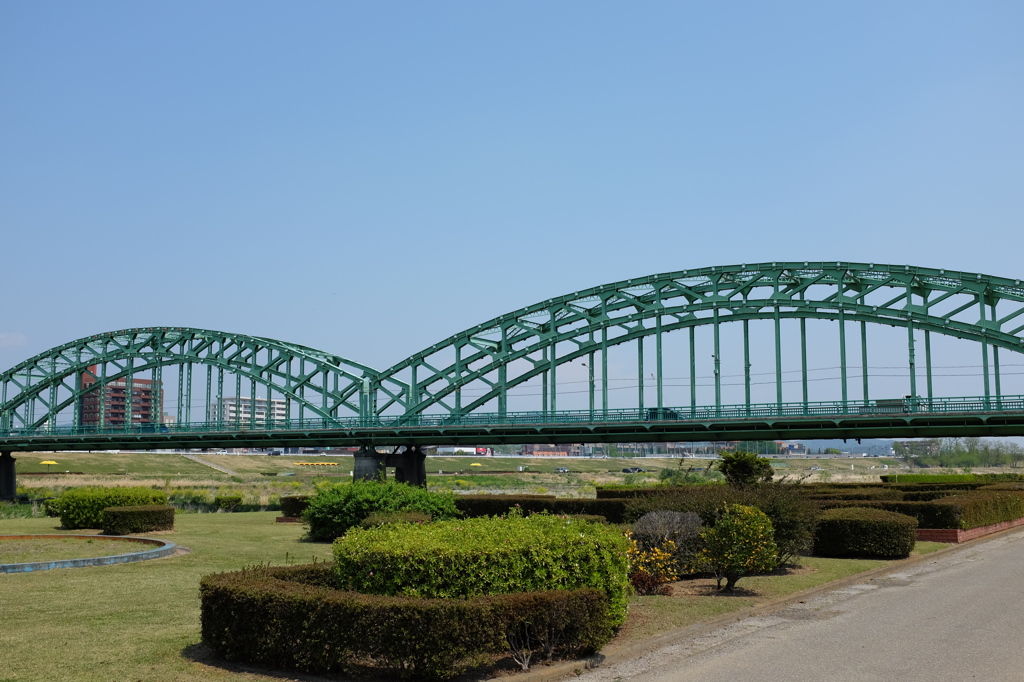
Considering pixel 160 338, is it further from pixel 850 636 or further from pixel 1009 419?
pixel 850 636

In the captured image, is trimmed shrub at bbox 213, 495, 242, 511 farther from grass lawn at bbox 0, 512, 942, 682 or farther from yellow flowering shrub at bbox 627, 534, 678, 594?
yellow flowering shrub at bbox 627, 534, 678, 594

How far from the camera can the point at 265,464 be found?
555 ft

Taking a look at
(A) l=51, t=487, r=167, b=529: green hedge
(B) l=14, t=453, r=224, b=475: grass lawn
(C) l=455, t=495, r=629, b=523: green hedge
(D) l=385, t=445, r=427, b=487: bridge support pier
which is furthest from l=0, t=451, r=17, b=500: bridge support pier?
(C) l=455, t=495, r=629, b=523: green hedge

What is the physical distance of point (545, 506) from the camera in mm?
37031

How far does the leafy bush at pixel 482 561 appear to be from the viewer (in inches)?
504

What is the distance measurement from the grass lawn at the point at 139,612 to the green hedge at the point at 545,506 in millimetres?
8700

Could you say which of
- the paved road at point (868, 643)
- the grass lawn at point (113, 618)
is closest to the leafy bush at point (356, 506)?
the grass lawn at point (113, 618)

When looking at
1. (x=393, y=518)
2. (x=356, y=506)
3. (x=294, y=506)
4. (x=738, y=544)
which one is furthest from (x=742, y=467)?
(x=738, y=544)

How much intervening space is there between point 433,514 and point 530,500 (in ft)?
27.8

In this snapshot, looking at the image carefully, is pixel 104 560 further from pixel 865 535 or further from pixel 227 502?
pixel 227 502

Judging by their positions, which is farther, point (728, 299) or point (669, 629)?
point (728, 299)

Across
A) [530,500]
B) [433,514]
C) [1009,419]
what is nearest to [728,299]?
[1009,419]

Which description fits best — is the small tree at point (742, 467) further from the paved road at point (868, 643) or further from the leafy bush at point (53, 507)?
the leafy bush at point (53, 507)

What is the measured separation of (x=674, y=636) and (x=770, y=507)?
9299mm
